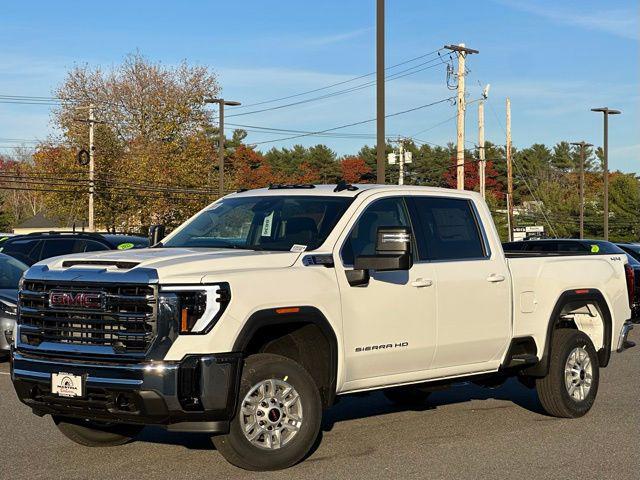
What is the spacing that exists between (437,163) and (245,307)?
312ft

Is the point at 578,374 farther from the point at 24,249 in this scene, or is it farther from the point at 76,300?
the point at 24,249

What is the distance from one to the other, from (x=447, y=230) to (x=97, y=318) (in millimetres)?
3250

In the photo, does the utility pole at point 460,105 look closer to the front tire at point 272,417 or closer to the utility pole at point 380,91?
the utility pole at point 380,91

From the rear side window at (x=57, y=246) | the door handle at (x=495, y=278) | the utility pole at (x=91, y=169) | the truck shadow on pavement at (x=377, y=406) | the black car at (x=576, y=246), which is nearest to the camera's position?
the truck shadow on pavement at (x=377, y=406)

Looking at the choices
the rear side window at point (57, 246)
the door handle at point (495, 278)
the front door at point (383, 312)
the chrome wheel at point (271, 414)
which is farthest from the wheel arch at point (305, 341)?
the rear side window at point (57, 246)

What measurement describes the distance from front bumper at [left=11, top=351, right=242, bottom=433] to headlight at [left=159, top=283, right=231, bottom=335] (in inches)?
8.4

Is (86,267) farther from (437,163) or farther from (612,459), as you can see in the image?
(437,163)

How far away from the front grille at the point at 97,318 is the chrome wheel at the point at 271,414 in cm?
86

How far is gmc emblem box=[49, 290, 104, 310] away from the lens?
22.5 feet

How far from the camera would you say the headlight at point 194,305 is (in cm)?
667

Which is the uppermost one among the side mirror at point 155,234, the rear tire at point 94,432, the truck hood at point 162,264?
the side mirror at point 155,234

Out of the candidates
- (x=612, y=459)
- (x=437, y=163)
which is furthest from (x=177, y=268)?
(x=437, y=163)

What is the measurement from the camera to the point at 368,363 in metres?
7.79

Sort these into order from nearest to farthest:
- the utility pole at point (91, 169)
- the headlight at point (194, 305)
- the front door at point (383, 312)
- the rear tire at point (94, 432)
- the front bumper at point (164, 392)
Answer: the front bumper at point (164, 392) → the headlight at point (194, 305) → the front door at point (383, 312) → the rear tire at point (94, 432) → the utility pole at point (91, 169)
